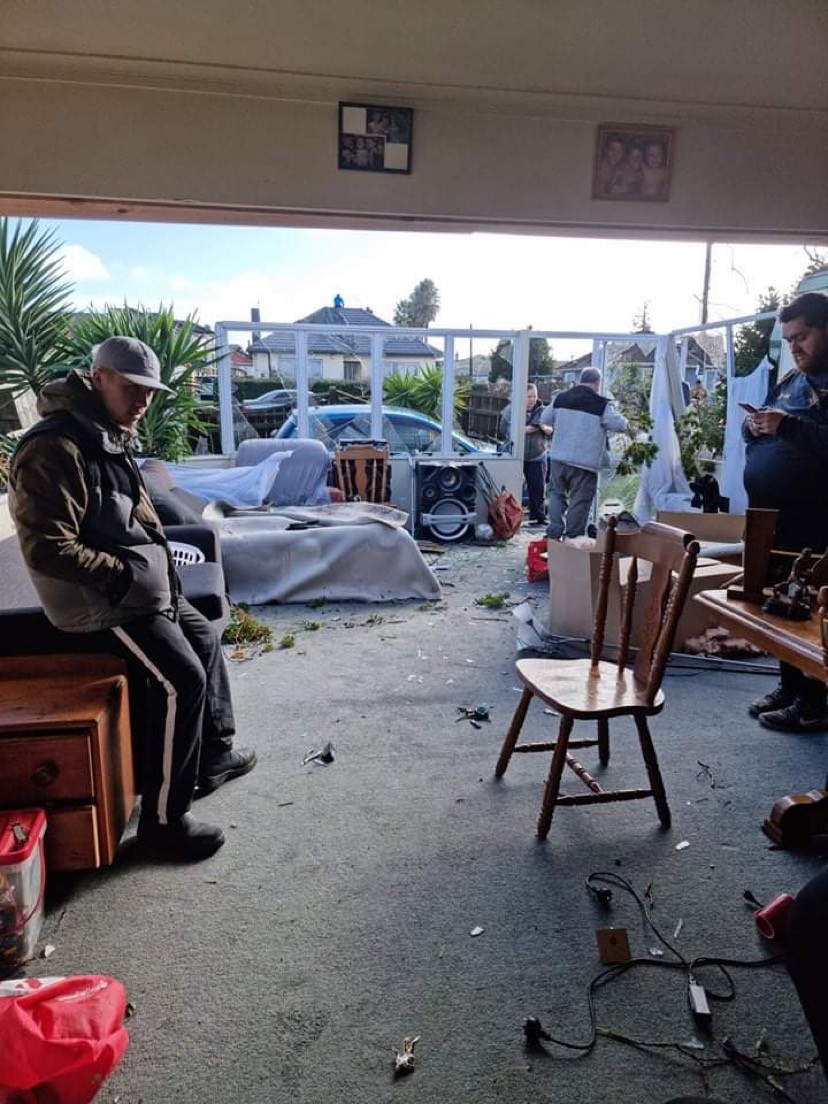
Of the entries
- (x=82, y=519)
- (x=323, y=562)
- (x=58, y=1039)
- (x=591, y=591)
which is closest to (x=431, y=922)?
(x=58, y=1039)

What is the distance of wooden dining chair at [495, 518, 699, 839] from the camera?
2.15 m

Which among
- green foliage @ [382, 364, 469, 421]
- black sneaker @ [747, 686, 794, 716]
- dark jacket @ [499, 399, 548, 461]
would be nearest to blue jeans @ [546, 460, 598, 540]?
dark jacket @ [499, 399, 548, 461]

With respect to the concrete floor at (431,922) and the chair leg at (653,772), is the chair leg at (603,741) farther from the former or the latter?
the chair leg at (653,772)

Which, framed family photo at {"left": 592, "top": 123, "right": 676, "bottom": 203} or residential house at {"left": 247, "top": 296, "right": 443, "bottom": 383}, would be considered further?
residential house at {"left": 247, "top": 296, "right": 443, "bottom": 383}

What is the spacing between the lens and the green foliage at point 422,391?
24.8 feet

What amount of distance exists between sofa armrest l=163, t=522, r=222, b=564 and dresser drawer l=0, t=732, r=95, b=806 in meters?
1.93

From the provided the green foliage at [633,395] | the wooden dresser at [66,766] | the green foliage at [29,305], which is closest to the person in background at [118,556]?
the wooden dresser at [66,766]

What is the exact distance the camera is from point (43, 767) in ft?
6.12

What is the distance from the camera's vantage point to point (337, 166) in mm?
2807

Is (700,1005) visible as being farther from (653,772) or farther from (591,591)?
(591,591)

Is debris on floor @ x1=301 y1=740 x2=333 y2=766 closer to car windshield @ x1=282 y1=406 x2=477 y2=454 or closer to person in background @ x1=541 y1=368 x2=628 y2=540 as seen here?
person in background @ x1=541 y1=368 x2=628 y2=540

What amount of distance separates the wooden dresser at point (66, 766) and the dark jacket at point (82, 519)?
0.79 feet

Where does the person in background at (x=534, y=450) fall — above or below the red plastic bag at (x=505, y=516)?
above

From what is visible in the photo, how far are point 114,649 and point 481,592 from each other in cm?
339
